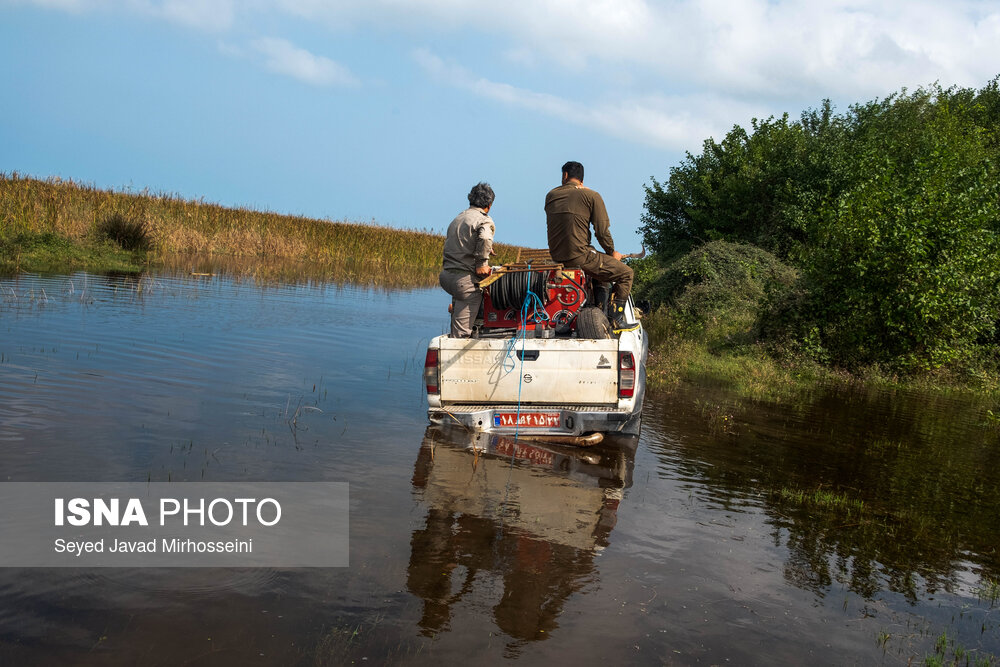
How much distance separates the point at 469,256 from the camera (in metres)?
8.66

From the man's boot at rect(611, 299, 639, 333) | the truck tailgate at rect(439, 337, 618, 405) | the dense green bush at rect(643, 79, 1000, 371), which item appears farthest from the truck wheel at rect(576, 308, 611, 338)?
the dense green bush at rect(643, 79, 1000, 371)

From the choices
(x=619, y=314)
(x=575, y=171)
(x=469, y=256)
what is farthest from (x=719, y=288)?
(x=469, y=256)

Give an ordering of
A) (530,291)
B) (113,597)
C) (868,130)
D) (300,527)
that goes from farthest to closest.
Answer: (868,130)
(530,291)
(300,527)
(113,597)

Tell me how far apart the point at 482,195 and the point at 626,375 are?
2446mm

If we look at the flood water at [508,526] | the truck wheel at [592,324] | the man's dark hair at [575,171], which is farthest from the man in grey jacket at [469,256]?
the flood water at [508,526]

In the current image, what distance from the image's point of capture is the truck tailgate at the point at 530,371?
785cm

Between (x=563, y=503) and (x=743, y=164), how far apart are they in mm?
22573

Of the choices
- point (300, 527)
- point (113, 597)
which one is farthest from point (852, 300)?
point (113, 597)

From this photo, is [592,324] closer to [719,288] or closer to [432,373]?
[432,373]

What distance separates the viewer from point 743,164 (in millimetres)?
26812

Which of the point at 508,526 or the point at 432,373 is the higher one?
the point at 432,373

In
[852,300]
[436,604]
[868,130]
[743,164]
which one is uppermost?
[868,130]

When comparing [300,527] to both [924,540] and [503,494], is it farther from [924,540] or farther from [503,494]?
[924,540]

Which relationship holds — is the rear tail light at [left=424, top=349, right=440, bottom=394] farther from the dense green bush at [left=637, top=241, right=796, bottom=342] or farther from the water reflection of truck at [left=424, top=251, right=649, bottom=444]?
the dense green bush at [left=637, top=241, right=796, bottom=342]
